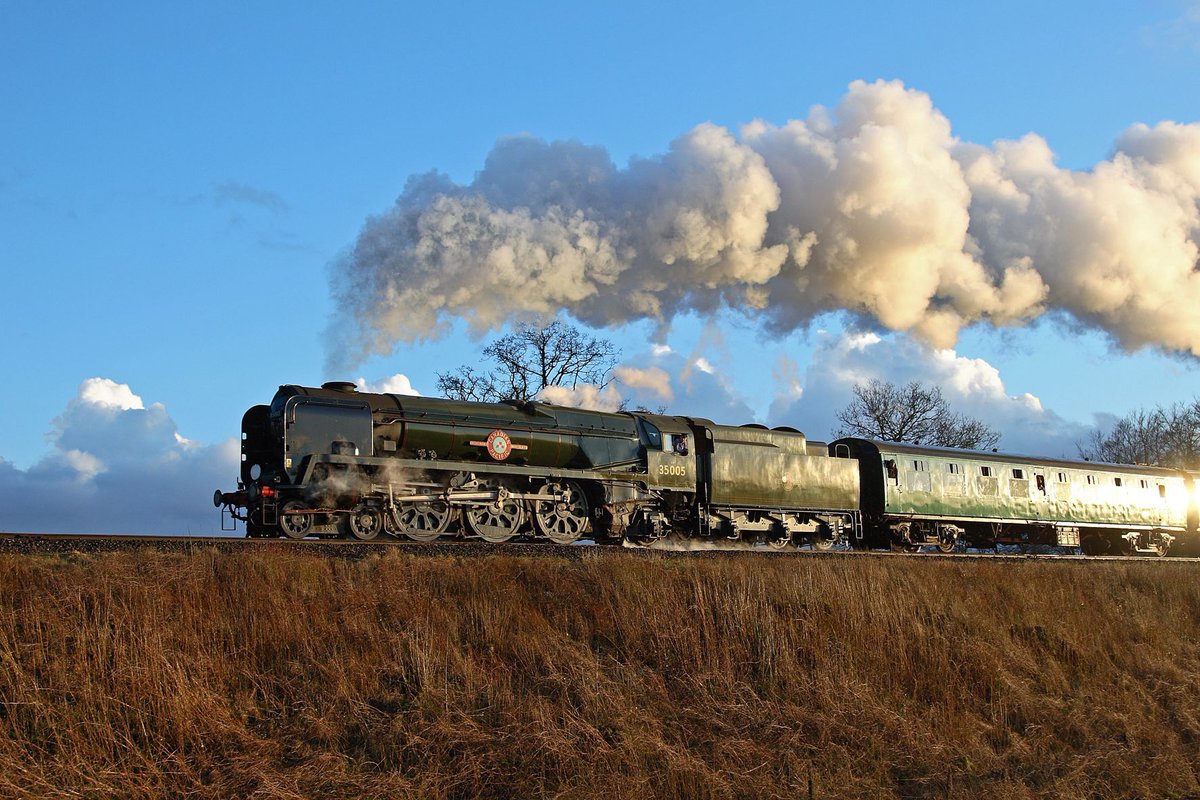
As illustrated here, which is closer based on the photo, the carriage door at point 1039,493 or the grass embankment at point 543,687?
the grass embankment at point 543,687

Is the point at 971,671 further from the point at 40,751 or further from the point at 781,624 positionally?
the point at 40,751

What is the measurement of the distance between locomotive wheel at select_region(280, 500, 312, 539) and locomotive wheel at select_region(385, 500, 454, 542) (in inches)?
61.0

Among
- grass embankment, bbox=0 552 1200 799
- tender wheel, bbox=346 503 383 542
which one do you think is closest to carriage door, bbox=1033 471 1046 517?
grass embankment, bbox=0 552 1200 799

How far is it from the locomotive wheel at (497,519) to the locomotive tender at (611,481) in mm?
29

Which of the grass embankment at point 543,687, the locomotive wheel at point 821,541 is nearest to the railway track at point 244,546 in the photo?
the grass embankment at point 543,687

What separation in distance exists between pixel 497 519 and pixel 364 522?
9.47 feet

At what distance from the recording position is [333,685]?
11117mm

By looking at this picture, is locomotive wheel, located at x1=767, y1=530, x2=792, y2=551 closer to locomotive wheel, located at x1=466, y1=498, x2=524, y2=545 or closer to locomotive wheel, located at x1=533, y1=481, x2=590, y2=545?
locomotive wheel, located at x1=533, y1=481, x2=590, y2=545

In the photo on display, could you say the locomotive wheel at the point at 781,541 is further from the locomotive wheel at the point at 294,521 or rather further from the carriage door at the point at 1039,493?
the locomotive wheel at the point at 294,521

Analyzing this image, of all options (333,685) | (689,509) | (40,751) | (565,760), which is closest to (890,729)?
(565,760)

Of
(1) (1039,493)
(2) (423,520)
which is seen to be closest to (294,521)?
(2) (423,520)

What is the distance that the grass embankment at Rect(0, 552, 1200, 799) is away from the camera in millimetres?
10125

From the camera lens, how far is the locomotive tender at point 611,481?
62.6 feet

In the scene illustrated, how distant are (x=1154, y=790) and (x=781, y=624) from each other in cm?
469
